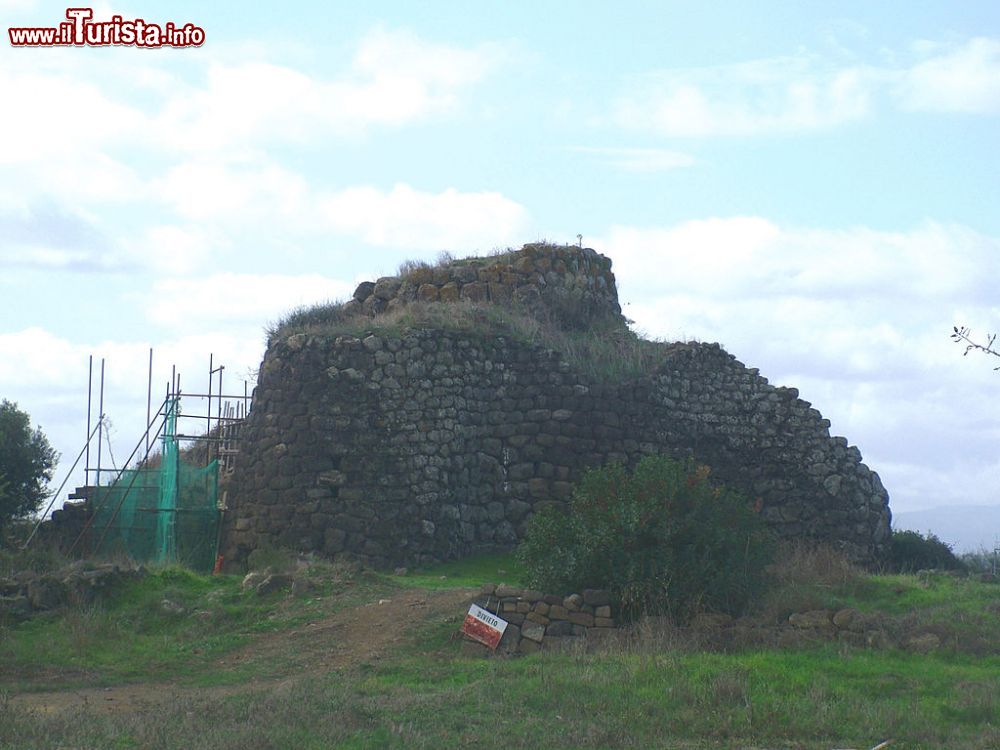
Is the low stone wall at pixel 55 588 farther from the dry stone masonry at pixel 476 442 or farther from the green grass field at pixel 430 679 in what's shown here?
the dry stone masonry at pixel 476 442

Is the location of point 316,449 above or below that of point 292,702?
above

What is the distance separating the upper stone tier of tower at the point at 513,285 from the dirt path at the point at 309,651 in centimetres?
786

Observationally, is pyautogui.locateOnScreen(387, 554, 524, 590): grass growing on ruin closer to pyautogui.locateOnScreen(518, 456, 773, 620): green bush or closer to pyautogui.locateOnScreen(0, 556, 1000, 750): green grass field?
pyautogui.locateOnScreen(0, 556, 1000, 750): green grass field

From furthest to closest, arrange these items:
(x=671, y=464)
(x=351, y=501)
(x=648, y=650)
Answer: (x=351, y=501)
(x=671, y=464)
(x=648, y=650)

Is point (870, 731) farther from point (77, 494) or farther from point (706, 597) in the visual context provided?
point (77, 494)

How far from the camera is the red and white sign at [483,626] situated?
13227 mm

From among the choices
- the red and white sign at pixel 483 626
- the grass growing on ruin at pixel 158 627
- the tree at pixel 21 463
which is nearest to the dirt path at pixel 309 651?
the grass growing on ruin at pixel 158 627

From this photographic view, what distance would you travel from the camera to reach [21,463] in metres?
20.2

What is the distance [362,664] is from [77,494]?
346 inches

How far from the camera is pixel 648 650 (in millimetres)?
12422

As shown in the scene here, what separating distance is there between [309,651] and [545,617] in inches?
100

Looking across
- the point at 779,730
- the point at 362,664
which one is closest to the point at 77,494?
the point at 362,664

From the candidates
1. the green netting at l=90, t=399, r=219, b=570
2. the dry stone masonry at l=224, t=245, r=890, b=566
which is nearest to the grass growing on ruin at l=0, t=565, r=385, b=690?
the dry stone masonry at l=224, t=245, r=890, b=566

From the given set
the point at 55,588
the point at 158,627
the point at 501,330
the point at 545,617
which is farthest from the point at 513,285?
the point at 55,588
